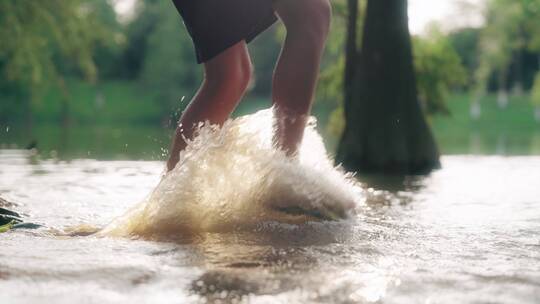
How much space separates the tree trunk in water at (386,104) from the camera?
7.73 metres

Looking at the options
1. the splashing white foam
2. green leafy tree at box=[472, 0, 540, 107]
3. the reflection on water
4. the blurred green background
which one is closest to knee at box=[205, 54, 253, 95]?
the splashing white foam

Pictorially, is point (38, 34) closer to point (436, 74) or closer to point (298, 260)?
point (436, 74)

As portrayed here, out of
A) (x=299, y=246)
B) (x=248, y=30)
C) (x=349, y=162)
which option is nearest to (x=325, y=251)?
(x=299, y=246)

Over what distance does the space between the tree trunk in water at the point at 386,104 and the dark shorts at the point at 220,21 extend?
4.67 metres

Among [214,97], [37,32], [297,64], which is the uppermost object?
[37,32]

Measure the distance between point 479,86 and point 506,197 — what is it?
4336 centimetres

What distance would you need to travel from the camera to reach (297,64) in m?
3.21

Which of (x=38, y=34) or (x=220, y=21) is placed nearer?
(x=220, y=21)

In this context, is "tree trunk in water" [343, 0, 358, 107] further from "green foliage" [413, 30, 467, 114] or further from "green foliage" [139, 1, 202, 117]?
"green foliage" [139, 1, 202, 117]

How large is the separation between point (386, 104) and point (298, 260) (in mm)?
5887

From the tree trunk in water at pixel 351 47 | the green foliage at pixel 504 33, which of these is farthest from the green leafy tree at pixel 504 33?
the tree trunk in water at pixel 351 47

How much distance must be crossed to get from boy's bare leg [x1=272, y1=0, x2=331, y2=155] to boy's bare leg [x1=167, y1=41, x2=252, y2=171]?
0.20 meters

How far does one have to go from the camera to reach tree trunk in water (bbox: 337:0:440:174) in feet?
25.3

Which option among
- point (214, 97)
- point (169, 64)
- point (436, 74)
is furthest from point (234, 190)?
point (169, 64)
